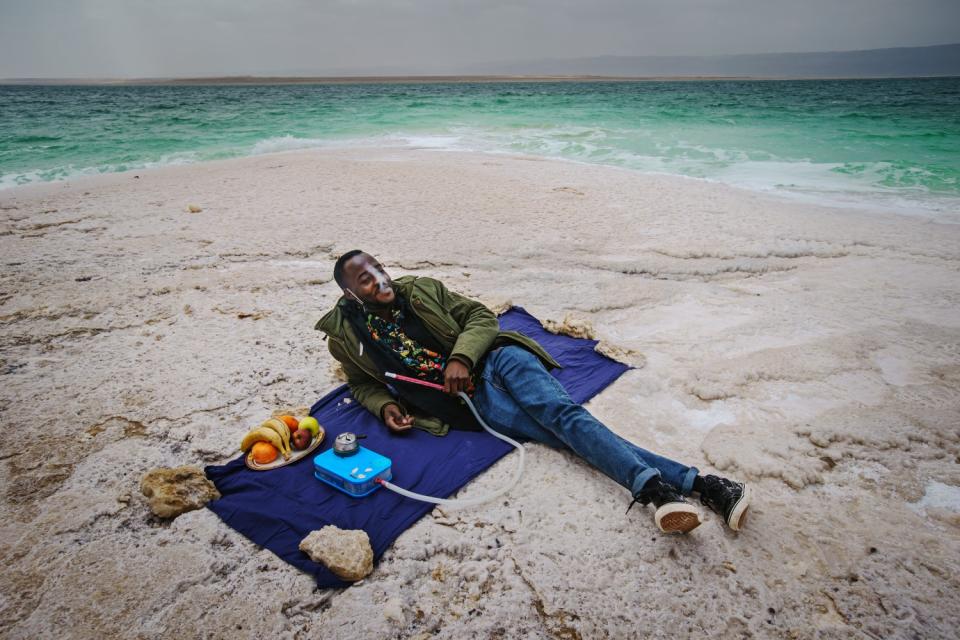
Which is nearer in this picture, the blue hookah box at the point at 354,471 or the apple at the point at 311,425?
the blue hookah box at the point at 354,471

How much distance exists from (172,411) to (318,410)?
85 centimetres

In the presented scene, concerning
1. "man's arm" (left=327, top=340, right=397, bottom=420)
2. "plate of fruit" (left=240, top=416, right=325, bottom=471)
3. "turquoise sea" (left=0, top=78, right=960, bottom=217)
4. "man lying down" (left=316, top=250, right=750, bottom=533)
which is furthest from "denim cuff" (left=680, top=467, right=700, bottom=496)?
"turquoise sea" (left=0, top=78, right=960, bottom=217)

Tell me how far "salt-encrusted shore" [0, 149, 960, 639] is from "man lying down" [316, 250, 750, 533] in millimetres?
278

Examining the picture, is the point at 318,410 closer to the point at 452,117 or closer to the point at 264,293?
the point at 264,293

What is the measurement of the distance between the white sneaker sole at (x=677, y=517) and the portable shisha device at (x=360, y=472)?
0.66m

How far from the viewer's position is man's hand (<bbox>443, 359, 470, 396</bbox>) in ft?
8.46

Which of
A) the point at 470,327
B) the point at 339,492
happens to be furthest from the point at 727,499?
the point at 339,492

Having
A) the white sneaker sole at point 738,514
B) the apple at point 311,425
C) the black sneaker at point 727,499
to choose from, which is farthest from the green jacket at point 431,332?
the white sneaker sole at point 738,514

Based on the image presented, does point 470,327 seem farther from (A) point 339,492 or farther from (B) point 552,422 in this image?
(A) point 339,492

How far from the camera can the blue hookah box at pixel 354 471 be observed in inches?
90.0

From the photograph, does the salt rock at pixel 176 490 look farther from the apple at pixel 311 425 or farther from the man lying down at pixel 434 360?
the man lying down at pixel 434 360

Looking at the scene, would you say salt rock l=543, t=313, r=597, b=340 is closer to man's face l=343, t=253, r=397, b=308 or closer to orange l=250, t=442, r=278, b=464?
man's face l=343, t=253, r=397, b=308

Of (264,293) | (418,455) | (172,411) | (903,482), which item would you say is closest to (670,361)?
(903,482)

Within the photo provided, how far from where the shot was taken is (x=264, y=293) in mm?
4504
